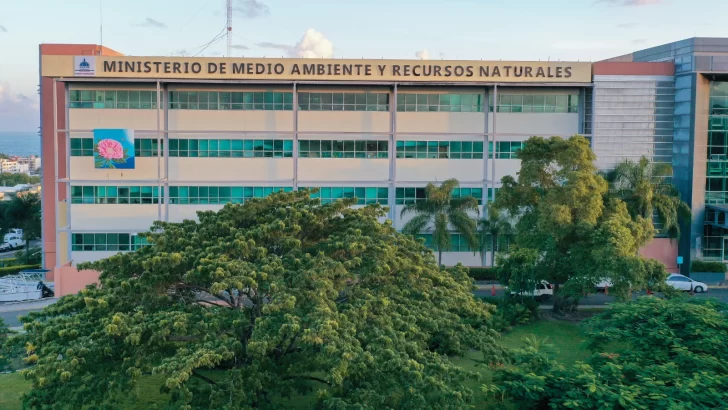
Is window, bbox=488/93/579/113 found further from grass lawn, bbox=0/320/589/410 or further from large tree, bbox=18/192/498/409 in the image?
large tree, bbox=18/192/498/409

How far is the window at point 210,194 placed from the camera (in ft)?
127

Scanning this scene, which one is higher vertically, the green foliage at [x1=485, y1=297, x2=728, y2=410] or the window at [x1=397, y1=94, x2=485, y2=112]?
the window at [x1=397, y1=94, x2=485, y2=112]

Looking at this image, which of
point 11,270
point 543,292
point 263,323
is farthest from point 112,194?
point 263,323

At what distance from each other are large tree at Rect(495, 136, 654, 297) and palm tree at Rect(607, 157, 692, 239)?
15.7 feet

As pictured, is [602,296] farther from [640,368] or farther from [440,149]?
[640,368]

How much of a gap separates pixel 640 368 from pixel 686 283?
21463mm

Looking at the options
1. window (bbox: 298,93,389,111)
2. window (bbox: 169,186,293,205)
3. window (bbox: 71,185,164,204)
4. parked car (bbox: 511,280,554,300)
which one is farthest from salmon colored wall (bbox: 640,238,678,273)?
window (bbox: 71,185,164,204)

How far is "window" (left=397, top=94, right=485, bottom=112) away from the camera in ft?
130

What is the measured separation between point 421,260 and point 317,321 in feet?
17.3

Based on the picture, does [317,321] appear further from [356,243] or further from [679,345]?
[679,345]

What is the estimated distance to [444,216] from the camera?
35438 mm

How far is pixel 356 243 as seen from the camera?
16688mm

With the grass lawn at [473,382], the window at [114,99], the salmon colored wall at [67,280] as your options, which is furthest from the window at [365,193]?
the salmon colored wall at [67,280]

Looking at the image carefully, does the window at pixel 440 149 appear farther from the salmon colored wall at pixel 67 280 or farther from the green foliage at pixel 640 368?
the green foliage at pixel 640 368
